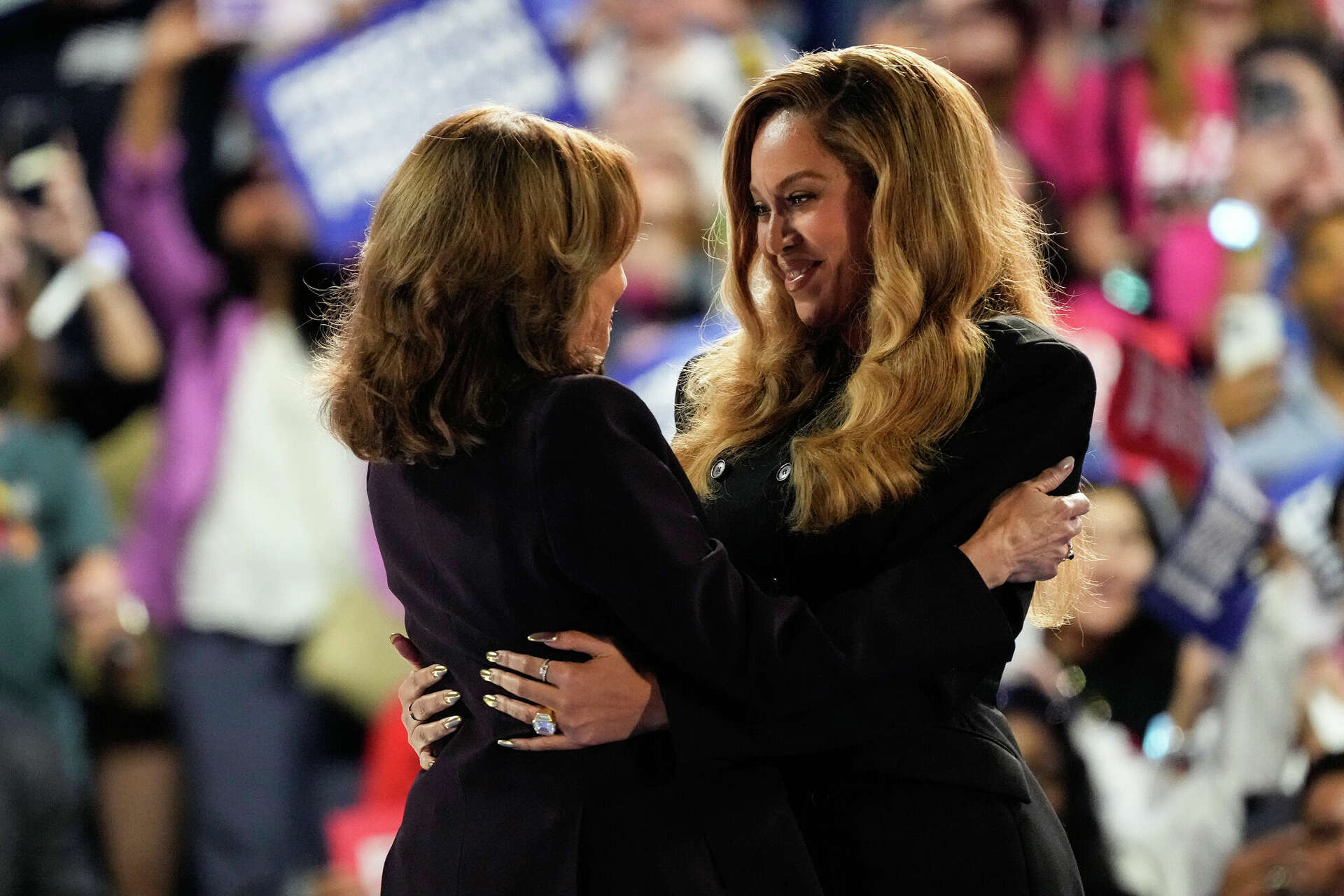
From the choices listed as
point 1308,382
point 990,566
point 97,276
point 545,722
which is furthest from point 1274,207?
point 97,276

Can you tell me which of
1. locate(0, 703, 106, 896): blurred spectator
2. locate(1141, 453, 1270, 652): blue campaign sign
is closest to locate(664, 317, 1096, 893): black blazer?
locate(1141, 453, 1270, 652): blue campaign sign

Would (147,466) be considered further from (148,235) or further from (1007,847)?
(1007,847)

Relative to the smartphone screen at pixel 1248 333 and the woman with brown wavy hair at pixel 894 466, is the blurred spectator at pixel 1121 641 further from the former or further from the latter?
the woman with brown wavy hair at pixel 894 466

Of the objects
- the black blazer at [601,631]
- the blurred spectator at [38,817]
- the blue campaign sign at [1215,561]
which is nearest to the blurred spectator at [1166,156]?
the blue campaign sign at [1215,561]

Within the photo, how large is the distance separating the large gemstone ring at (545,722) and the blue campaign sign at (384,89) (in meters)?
3.92

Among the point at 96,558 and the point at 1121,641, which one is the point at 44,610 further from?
the point at 1121,641

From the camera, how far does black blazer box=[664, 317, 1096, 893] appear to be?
1.97m

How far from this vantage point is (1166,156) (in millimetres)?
5176

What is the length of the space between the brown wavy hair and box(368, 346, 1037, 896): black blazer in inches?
2.0

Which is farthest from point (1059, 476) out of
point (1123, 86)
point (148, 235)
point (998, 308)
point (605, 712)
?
point (148, 235)

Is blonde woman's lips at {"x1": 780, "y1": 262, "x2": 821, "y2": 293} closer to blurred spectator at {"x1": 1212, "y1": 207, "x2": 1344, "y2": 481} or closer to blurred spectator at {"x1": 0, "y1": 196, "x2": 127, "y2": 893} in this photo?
blurred spectator at {"x1": 1212, "y1": 207, "x2": 1344, "y2": 481}

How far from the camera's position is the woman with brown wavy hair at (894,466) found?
6.31 feet

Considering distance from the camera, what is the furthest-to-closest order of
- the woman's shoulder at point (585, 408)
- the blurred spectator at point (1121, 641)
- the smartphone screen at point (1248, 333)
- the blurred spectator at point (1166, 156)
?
the blurred spectator at point (1166, 156) → the smartphone screen at point (1248, 333) → the blurred spectator at point (1121, 641) → the woman's shoulder at point (585, 408)

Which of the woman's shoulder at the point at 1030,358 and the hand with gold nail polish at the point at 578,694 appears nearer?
the hand with gold nail polish at the point at 578,694
